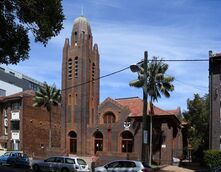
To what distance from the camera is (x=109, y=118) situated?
63531mm

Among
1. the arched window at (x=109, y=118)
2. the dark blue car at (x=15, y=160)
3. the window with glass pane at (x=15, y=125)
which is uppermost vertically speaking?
the arched window at (x=109, y=118)

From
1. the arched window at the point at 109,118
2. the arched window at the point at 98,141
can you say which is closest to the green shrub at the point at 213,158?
the arched window at the point at 109,118

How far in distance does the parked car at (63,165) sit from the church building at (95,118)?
18.4 metres

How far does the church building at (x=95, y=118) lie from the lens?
5802 cm

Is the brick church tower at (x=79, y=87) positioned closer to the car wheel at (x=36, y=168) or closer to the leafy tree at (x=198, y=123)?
the leafy tree at (x=198, y=123)

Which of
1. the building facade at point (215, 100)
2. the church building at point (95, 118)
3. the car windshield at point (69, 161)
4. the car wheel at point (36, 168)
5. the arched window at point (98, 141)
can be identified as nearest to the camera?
the car windshield at point (69, 161)

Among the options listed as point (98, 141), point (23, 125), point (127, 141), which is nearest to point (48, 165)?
point (127, 141)

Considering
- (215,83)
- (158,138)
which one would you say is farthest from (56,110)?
(215,83)

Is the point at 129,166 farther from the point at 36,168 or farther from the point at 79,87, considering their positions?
the point at 79,87

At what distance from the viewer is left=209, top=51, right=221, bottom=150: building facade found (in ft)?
148

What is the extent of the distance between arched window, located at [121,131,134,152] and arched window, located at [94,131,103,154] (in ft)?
11.2

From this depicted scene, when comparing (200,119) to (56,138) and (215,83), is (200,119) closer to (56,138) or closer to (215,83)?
(215,83)

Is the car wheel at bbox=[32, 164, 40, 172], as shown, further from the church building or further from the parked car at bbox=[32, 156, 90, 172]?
the church building

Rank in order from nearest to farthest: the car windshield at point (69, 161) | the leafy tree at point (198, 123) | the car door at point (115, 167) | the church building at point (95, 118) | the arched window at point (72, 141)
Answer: the car door at point (115, 167)
the car windshield at point (69, 161)
the church building at point (95, 118)
the leafy tree at point (198, 123)
the arched window at point (72, 141)
